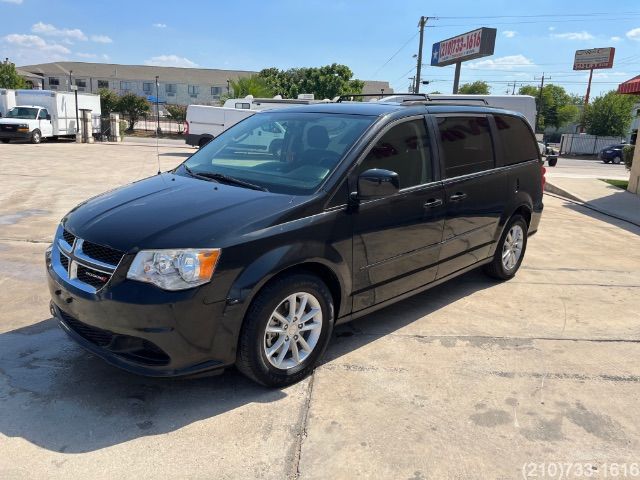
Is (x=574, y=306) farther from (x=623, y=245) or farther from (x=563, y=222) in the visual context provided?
(x=563, y=222)

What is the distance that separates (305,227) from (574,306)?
131 inches

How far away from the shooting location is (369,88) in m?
96.8

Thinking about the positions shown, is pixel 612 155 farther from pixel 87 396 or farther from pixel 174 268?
pixel 87 396

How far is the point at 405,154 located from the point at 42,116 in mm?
27520

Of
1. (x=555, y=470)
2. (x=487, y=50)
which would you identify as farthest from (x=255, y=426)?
(x=487, y=50)

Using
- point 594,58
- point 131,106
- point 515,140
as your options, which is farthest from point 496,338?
point 594,58

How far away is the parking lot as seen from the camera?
8.91 ft

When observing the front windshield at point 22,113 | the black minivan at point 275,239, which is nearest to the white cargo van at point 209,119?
the front windshield at point 22,113

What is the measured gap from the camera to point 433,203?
425 centimetres

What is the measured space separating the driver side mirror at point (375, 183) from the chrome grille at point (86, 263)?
159 centimetres

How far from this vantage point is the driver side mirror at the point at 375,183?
11.4ft

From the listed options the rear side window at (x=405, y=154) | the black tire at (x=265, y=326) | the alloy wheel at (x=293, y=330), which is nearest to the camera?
the black tire at (x=265, y=326)

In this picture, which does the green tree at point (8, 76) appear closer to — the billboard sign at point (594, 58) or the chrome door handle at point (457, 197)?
the chrome door handle at point (457, 197)

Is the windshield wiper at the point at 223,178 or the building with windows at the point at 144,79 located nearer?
the windshield wiper at the point at 223,178
